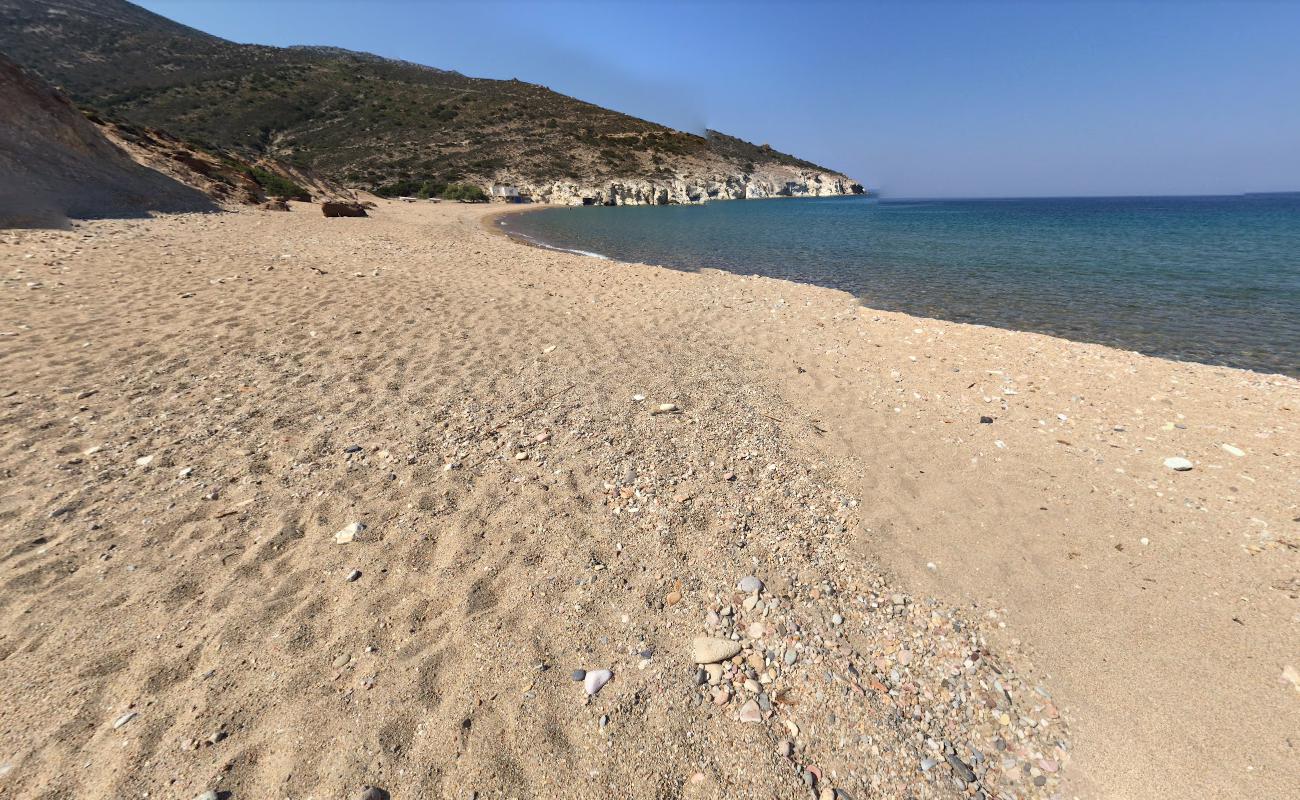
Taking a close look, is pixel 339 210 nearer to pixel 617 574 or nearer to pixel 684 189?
pixel 617 574

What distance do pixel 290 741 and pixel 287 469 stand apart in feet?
8.60

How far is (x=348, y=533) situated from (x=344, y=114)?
90184 mm

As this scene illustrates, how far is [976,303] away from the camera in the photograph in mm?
13523

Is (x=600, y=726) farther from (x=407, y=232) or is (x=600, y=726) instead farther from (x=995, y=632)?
(x=407, y=232)

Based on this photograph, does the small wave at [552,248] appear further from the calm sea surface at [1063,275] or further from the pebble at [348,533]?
the pebble at [348,533]

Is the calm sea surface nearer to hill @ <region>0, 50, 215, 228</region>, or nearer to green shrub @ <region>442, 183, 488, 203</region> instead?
hill @ <region>0, 50, 215, 228</region>

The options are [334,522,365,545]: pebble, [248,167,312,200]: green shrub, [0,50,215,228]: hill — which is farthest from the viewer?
[248,167,312,200]: green shrub

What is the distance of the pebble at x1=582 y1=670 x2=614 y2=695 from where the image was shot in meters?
2.73

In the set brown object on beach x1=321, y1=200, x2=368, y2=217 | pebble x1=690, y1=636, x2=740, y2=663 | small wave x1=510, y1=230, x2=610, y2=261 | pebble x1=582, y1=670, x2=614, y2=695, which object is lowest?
pebble x1=690, y1=636, x2=740, y2=663

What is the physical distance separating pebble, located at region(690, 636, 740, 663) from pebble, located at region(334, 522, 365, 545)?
8.22ft

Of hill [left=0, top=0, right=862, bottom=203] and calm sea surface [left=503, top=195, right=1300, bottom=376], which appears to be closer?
calm sea surface [left=503, top=195, right=1300, bottom=376]

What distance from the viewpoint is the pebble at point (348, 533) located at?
11.9ft

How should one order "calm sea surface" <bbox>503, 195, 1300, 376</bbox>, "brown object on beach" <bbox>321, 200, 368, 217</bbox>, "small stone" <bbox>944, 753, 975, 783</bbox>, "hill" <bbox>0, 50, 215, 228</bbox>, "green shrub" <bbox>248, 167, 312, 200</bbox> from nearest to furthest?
"small stone" <bbox>944, 753, 975, 783</bbox>, "calm sea surface" <bbox>503, 195, 1300, 376</bbox>, "hill" <bbox>0, 50, 215, 228</bbox>, "brown object on beach" <bbox>321, 200, 368, 217</bbox>, "green shrub" <bbox>248, 167, 312, 200</bbox>

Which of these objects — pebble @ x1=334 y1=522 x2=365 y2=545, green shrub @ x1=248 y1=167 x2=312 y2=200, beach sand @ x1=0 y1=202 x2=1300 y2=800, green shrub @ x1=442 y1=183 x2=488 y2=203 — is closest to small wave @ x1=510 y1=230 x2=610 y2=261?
green shrub @ x1=248 y1=167 x2=312 y2=200
